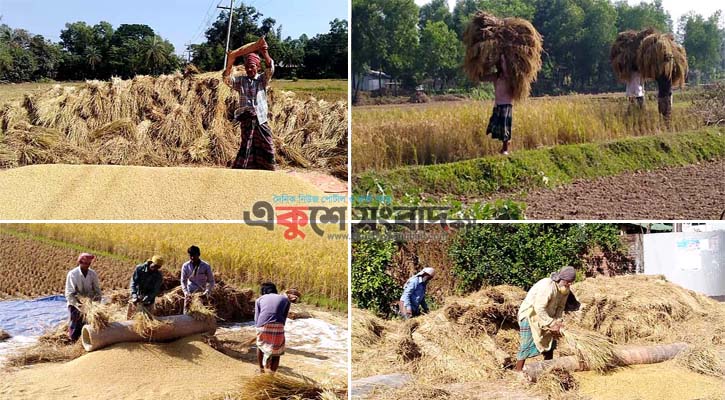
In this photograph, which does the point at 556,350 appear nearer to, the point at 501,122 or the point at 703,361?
the point at 703,361

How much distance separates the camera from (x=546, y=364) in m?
6.68

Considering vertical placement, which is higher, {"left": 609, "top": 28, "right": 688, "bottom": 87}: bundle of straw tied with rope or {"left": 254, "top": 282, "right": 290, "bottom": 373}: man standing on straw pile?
{"left": 609, "top": 28, "right": 688, "bottom": 87}: bundle of straw tied with rope

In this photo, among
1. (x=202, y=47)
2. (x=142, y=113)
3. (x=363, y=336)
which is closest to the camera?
(x=363, y=336)

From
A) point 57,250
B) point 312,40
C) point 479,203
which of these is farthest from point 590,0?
point 57,250

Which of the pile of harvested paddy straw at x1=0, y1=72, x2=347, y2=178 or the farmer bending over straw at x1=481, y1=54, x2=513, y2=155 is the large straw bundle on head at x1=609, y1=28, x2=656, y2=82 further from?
the pile of harvested paddy straw at x1=0, y1=72, x2=347, y2=178

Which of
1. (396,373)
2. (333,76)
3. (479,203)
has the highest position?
(333,76)

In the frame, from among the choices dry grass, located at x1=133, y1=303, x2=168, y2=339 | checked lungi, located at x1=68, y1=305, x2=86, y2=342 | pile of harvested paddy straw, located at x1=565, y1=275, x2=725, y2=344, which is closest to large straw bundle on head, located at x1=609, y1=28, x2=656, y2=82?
pile of harvested paddy straw, located at x1=565, y1=275, x2=725, y2=344

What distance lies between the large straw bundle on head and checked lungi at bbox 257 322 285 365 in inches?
267

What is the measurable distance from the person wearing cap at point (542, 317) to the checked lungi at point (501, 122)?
9.60ft

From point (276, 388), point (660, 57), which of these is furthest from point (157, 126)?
point (660, 57)

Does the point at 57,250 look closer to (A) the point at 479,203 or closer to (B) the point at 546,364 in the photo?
(A) the point at 479,203

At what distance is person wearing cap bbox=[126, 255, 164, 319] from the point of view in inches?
267

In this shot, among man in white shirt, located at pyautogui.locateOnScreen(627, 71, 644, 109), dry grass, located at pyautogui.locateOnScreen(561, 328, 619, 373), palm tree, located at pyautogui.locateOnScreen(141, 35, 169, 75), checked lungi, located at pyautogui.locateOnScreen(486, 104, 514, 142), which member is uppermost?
palm tree, located at pyautogui.locateOnScreen(141, 35, 169, 75)

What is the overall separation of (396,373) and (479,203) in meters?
2.86
